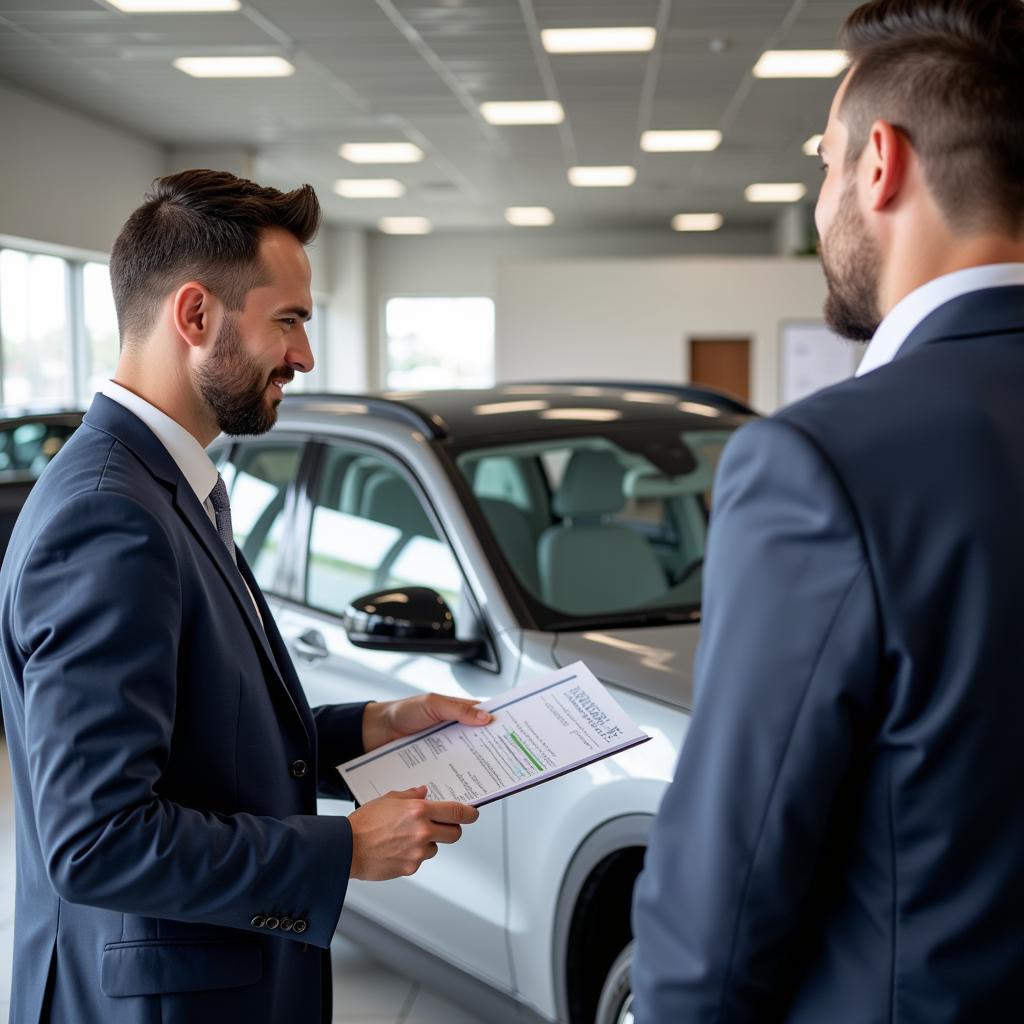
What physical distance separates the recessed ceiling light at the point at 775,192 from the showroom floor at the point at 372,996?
45.8ft

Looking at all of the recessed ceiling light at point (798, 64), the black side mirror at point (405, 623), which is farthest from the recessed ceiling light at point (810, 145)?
the black side mirror at point (405, 623)

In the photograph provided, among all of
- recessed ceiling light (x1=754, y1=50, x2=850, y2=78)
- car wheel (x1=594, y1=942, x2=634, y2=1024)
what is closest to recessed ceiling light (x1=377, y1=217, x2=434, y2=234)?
recessed ceiling light (x1=754, y1=50, x2=850, y2=78)

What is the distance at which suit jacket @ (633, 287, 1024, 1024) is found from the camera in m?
0.86

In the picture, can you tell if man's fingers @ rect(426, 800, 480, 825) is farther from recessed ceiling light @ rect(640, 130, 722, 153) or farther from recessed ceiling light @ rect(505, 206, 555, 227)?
recessed ceiling light @ rect(505, 206, 555, 227)

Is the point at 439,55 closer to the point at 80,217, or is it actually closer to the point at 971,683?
the point at 80,217

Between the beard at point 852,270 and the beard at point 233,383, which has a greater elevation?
the beard at point 852,270

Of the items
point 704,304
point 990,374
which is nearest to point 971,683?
point 990,374

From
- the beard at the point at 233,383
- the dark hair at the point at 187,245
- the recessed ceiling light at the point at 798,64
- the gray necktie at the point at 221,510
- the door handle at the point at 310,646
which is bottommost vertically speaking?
the door handle at the point at 310,646

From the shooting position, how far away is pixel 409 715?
170cm

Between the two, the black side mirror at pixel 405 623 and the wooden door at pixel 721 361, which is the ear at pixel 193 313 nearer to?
the black side mirror at pixel 405 623

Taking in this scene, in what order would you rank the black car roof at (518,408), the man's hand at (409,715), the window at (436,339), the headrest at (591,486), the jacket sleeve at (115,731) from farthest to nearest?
the window at (436,339), the headrest at (591,486), the black car roof at (518,408), the man's hand at (409,715), the jacket sleeve at (115,731)

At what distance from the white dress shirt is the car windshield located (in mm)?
1192

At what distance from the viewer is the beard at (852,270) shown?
39.4 inches

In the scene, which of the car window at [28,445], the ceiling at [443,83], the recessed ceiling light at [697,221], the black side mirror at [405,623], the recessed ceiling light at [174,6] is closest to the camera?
Result: the black side mirror at [405,623]
